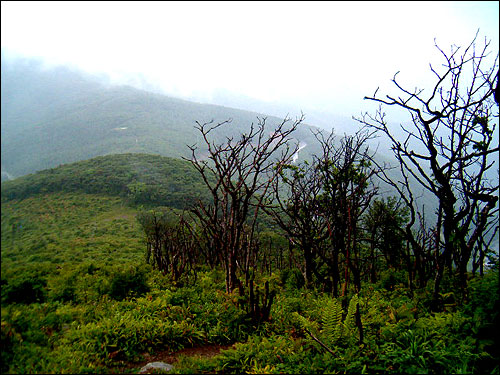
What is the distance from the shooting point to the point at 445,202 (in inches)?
285

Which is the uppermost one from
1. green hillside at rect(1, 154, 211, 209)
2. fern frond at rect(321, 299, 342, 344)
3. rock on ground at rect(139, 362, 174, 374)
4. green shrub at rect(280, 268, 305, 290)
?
fern frond at rect(321, 299, 342, 344)

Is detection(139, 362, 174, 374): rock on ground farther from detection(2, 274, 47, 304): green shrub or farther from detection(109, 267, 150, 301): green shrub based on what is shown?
detection(109, 267, 150, 301): green shrub

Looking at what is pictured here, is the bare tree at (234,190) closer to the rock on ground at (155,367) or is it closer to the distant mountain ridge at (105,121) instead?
the rock on ground at (155,367)

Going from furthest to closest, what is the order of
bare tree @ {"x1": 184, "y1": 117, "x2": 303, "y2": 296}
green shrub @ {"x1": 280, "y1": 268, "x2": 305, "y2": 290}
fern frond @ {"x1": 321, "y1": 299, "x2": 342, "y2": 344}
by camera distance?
green shrub @ {"x1": 280, "y1": 268, "x2": 305, "y2": 290}, bare tree @ {"x1": 184, "y1": 117, "x2": 303, "y2": 296}, fern frond @ {"x1": 321, "y1": 299, "x2": 342, "y2": 344}

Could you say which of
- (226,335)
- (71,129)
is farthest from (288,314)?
(71,129)

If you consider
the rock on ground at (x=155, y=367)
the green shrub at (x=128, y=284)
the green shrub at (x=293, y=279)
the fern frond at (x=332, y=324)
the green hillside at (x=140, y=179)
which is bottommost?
the green hillside at (x=140, y=179)

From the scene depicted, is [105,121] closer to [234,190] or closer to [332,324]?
[234,190]

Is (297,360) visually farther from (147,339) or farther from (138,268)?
(138,268)

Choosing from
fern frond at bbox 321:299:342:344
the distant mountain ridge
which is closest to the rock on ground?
fern frond at bbox 321:299:342:344

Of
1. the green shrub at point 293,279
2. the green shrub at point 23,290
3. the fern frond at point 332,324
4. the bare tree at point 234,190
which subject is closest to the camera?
the green shrub at point 23,290

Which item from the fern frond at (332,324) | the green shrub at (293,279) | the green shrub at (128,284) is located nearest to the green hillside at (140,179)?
the green shrub at (293,279)

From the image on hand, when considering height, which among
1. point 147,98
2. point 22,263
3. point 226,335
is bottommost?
point 226,335

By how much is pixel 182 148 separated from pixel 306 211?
357ft

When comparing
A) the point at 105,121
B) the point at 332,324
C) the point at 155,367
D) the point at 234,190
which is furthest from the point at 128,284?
the point at 105,121
